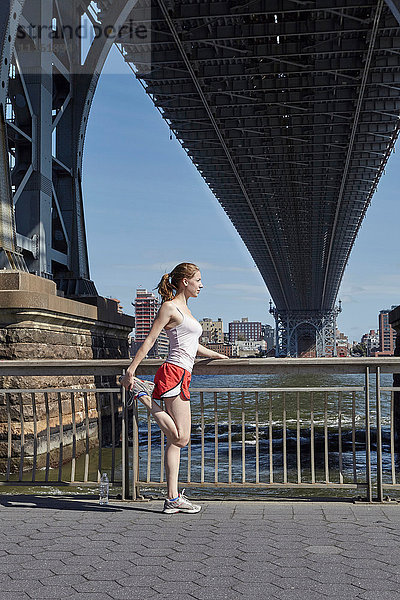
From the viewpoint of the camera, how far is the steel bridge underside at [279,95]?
23.2m

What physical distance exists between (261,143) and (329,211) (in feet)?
50.1

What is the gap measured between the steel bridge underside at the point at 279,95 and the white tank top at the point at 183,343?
59.9ft

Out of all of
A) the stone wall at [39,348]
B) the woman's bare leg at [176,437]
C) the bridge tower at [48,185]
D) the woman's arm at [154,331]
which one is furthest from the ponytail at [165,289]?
the bridge tower at [48,185]

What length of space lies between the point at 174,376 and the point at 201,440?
1.50 metres

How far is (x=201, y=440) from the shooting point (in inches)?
252

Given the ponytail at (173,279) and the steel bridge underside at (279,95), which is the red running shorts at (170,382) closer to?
the ponytail at (173,279)

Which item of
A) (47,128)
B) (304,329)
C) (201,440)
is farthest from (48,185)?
(304,329)

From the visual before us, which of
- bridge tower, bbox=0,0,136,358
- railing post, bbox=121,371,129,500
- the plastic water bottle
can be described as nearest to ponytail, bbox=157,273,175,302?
railing post, bbox=121,371,129,500

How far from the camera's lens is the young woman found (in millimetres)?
5078

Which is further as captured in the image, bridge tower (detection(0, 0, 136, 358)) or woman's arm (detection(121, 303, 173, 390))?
bridge tower (detection(0, 0, 136, 358))

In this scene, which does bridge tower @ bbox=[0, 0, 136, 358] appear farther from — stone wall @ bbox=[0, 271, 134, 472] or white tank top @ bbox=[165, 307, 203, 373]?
white tank top @ bbox=[165, 307, 203, 373]

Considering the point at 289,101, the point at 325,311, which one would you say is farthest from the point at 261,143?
the point at 325,311

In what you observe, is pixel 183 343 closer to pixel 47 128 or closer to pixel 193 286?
pixel 193 286

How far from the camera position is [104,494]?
18.0 feet
